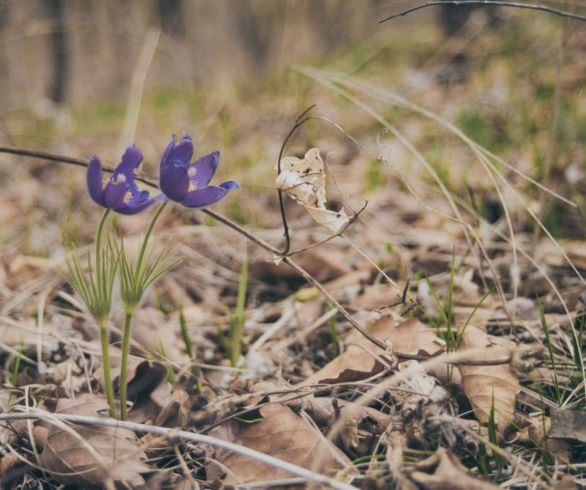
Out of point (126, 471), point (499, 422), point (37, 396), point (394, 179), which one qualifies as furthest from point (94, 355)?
point (394, 179)

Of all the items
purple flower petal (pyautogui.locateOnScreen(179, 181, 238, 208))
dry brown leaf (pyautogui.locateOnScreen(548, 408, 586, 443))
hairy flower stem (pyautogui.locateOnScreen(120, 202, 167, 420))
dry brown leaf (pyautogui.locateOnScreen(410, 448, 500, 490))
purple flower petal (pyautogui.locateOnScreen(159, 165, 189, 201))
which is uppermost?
purple flower petal (pyautogui.locateOnScreen(159, 165, 189, 201))

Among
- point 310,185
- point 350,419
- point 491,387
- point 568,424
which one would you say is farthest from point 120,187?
point 568,424

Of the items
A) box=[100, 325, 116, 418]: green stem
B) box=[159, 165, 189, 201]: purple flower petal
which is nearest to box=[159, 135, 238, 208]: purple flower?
box=[159, 165, 189, 201]: purple flower petal

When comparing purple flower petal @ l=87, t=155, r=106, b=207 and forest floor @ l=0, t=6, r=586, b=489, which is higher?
purple flower petal @ l=87, t=155, r=106, b=207

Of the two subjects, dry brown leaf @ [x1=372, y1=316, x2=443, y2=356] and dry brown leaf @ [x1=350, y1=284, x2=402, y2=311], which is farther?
dry brown leaf @ [x1=350, y1=284, x2=402, y2=311]

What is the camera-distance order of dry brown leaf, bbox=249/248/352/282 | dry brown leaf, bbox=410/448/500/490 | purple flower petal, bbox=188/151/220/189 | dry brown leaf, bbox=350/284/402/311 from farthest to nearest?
dry brown leaf, bbox=249/248/352/282 < dry brown leaf, bbox=350/284/402/311 < purple flower petal, bbox=188/151/220/189 < dry brown leaf, bbox=410/448/500/490

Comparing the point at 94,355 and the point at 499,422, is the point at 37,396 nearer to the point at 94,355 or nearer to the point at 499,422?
the point at 94,355

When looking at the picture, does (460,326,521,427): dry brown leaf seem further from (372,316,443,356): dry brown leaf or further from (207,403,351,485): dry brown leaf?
(207,403,351,485): dry brown leaf
